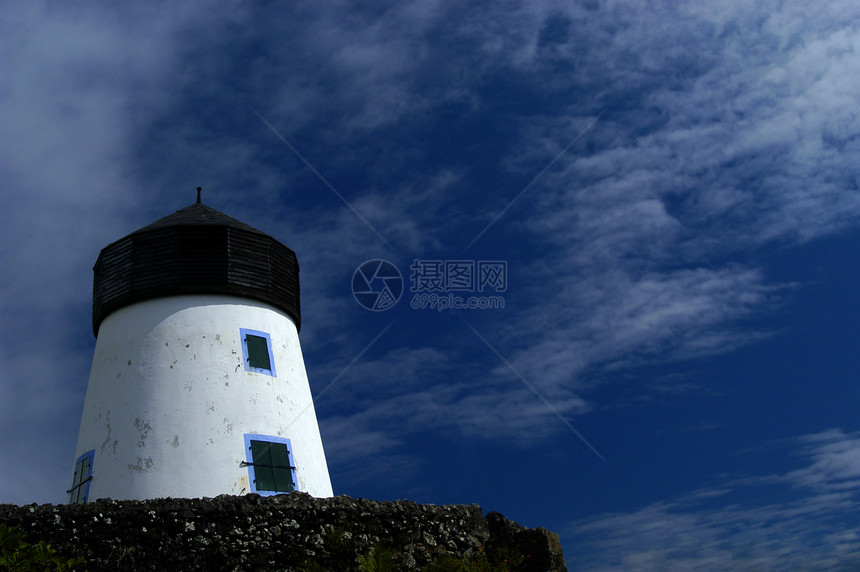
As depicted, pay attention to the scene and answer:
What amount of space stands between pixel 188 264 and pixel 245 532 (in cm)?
870

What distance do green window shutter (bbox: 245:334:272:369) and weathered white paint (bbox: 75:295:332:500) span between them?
0.87 ft

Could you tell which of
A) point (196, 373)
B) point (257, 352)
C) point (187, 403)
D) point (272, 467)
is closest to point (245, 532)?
point (272, 467)

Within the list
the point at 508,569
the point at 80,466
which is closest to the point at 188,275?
the point at 80,466

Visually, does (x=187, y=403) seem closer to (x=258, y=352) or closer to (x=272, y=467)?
(x=258, y=352)

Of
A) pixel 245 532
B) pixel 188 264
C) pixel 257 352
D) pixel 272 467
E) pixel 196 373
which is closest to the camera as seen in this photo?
pixel 245 532

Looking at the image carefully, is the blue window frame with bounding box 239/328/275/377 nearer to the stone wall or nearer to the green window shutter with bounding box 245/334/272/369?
the green window shutter with bounding box 245/334/272/369

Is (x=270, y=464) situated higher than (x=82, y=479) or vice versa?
(x=82, y=479)

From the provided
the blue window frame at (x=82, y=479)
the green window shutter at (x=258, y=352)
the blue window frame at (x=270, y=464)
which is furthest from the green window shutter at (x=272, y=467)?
the blue window frame at (x=82, y=479)

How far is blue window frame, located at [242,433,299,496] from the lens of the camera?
1731 cm

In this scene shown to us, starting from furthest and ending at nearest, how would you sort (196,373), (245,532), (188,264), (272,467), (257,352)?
(188,264) → (257,352) → (196,373) → (272,467) → (245,532)

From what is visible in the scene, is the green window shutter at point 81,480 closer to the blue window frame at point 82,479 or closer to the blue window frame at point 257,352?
the blue window frame at point 82,479

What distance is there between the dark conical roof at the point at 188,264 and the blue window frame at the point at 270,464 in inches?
158

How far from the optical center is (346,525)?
13656 millimetres

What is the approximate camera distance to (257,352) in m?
19.3
